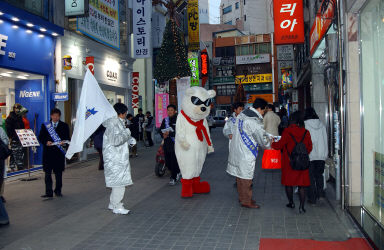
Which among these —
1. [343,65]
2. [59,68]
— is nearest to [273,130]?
[343,65]

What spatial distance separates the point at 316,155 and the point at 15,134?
310 inches

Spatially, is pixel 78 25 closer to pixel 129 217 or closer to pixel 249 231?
pixel 129 217

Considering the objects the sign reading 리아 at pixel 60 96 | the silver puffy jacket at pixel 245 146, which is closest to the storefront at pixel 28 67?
the sign reading 리아 at pixel 60 96

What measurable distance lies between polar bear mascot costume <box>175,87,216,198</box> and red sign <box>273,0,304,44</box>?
5.23 meters

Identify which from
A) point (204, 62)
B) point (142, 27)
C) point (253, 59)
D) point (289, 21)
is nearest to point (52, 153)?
point (289, 21)

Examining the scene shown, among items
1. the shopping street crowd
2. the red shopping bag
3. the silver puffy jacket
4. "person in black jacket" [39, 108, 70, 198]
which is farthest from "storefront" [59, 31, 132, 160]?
the red shopping bag

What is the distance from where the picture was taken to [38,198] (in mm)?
7566

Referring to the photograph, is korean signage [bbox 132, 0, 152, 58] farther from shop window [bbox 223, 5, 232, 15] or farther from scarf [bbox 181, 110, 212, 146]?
shop window [bbox 223, 5, 232, 15]

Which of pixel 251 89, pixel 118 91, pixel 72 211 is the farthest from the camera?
pixel 251 89

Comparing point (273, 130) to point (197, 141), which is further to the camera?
point (273, 130)

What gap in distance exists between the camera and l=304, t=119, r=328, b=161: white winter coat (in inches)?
255

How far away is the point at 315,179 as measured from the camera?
666cm

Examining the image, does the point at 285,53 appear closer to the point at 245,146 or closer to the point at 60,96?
the point at 60,96

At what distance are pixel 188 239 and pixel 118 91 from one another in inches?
551
